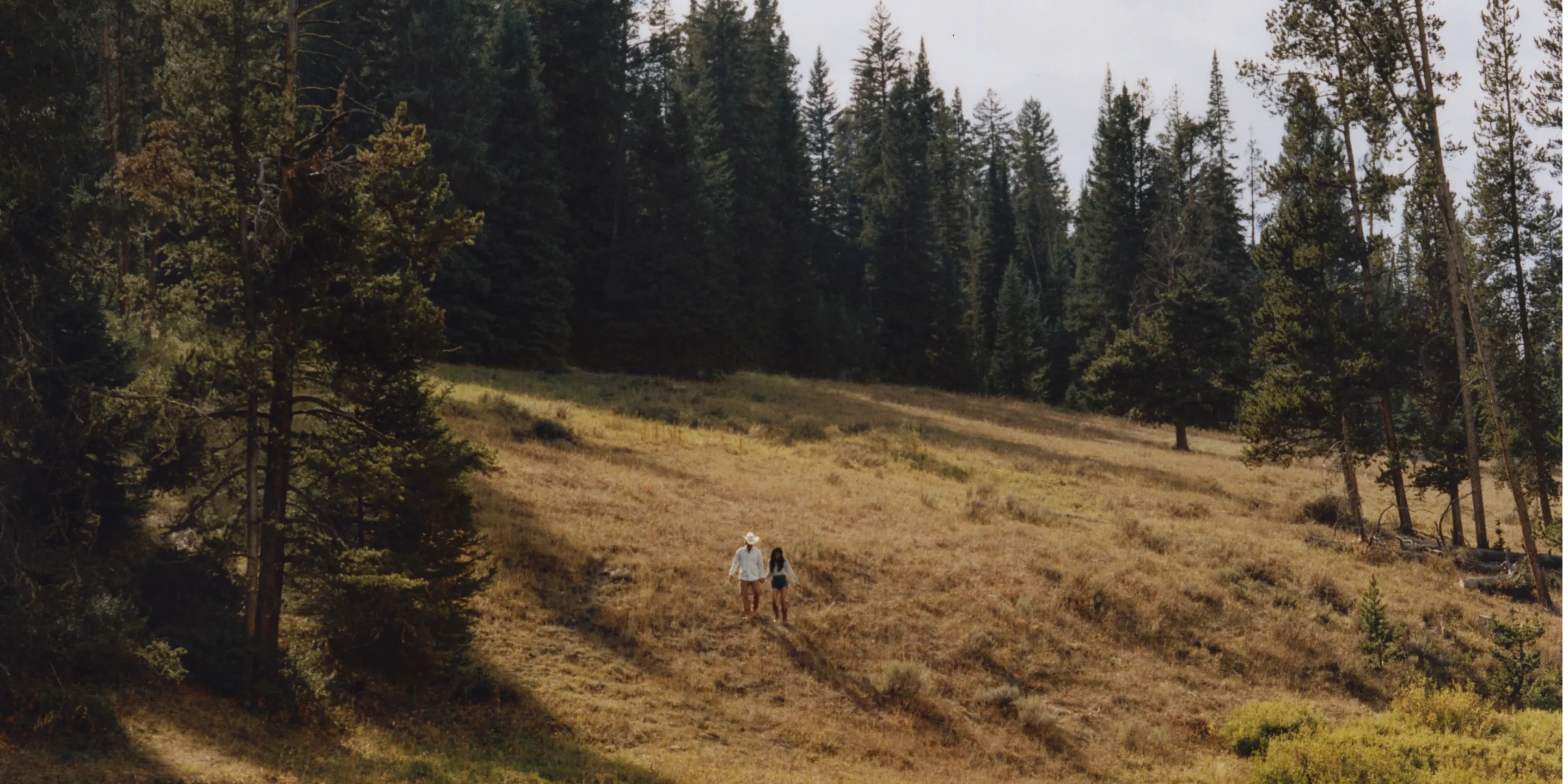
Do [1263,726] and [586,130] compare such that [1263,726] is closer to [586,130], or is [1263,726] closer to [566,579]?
[566,579]

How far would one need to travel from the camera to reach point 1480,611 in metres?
24.6

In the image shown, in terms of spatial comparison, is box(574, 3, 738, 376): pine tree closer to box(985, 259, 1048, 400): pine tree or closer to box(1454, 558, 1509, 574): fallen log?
box(985, 259, 1048, 400): pine tree

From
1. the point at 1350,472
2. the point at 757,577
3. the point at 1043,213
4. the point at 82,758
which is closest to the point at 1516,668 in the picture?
the point at 1350,472

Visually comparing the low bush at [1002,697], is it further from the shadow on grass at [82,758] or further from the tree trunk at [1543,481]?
the tree trunk at [1543,481]

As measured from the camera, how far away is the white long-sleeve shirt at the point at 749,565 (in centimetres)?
1967

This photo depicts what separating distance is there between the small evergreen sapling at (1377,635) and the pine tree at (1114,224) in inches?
1883

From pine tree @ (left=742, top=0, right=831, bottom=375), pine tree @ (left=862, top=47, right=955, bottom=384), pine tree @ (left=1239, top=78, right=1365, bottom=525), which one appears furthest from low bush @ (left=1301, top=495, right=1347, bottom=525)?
pine tree @ (left=862, top=47, right=955, bottom=384)

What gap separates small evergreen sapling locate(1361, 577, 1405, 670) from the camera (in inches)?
827

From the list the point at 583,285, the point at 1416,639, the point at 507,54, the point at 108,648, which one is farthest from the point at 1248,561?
the point at 507,54

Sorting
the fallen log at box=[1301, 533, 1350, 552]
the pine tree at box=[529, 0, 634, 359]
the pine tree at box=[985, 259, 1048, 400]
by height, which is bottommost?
the fallen log at box=[1301, 533, 1350, 552]

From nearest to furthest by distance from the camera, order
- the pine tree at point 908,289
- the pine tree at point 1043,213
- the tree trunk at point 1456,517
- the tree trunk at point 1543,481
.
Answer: the tree trunk at point 1543,481 < the tree trunk at point 1456,517 < the pine tree at point 908,289 < the pine tree at point 1043,213

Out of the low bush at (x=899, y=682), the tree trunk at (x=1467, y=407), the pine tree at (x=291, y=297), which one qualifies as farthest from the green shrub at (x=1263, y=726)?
the pine tree at (x=291, y=297)

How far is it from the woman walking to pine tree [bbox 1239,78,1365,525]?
1791 centimetres

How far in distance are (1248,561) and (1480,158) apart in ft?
46.0
